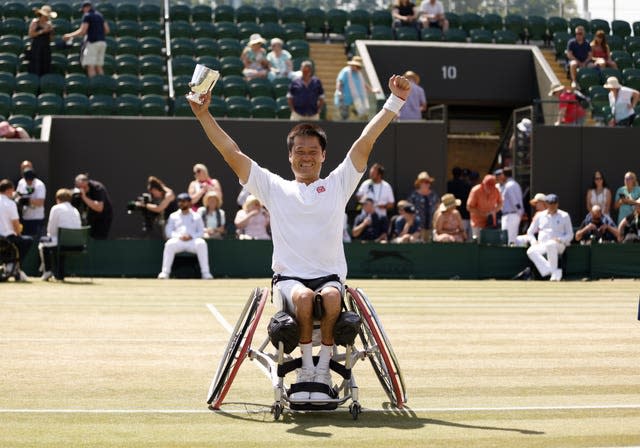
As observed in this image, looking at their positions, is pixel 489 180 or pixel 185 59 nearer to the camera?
pixel 489 180

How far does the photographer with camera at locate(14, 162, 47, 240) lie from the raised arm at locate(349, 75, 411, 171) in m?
14.9

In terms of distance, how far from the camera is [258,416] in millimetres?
7117

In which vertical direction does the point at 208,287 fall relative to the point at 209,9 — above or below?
below

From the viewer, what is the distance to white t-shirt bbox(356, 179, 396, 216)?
22672 mm

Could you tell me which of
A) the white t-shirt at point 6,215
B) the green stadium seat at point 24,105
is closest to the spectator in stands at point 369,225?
the white t-shirt at point 6,215

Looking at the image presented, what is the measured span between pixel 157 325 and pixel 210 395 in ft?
18.4

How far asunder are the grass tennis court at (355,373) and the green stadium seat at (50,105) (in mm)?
9226

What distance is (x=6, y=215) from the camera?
1903cm

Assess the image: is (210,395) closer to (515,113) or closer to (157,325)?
(157,325)

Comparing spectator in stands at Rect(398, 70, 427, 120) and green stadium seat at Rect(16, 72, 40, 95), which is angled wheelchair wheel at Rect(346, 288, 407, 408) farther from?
green stadium seat at Rect(16, 72, 40, 95)

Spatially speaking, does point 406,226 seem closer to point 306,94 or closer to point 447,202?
point 447,202

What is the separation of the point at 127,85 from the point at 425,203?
7006 mm

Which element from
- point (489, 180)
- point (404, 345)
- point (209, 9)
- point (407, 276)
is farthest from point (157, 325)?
point (209, 9)

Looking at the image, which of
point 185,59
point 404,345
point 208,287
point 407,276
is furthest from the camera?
point 185,59
